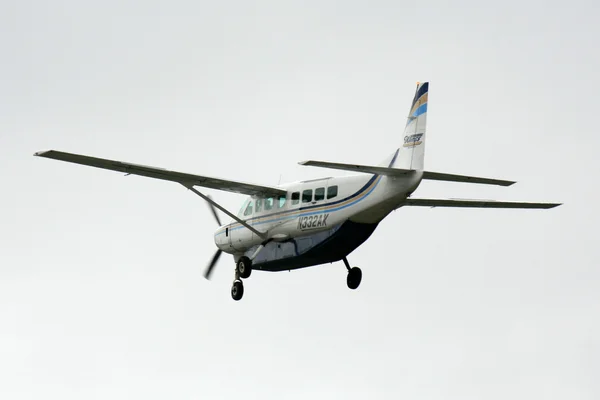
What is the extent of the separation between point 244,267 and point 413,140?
27.1 ft

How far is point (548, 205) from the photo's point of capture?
41844 millimetres

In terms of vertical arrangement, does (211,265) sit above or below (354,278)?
above

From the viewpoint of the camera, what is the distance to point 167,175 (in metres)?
38.4

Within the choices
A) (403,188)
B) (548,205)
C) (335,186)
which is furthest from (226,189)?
(548,205)

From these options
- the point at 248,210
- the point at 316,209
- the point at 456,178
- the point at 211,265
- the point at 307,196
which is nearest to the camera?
the point at 456,178

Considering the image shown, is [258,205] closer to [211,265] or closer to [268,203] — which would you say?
[268,203]

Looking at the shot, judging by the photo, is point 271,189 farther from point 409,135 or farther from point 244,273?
point 409,135

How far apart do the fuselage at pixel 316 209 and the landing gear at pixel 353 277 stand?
155 centimetres

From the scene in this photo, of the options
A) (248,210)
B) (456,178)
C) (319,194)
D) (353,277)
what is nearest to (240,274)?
(248,210)

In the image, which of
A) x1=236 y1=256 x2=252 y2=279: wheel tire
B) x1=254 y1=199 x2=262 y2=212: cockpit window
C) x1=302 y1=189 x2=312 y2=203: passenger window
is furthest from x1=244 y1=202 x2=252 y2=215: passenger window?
x1=302 y1=189 x2=312 y2=203: passenger window

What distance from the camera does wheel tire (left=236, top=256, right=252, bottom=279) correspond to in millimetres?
40875

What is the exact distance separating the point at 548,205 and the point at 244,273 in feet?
34.1

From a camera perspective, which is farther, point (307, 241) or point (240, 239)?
point (240, 239)

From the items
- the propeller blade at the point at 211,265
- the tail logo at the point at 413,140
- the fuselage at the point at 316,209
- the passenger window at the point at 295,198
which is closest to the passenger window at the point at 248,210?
the fuselage at the point at 316,209
